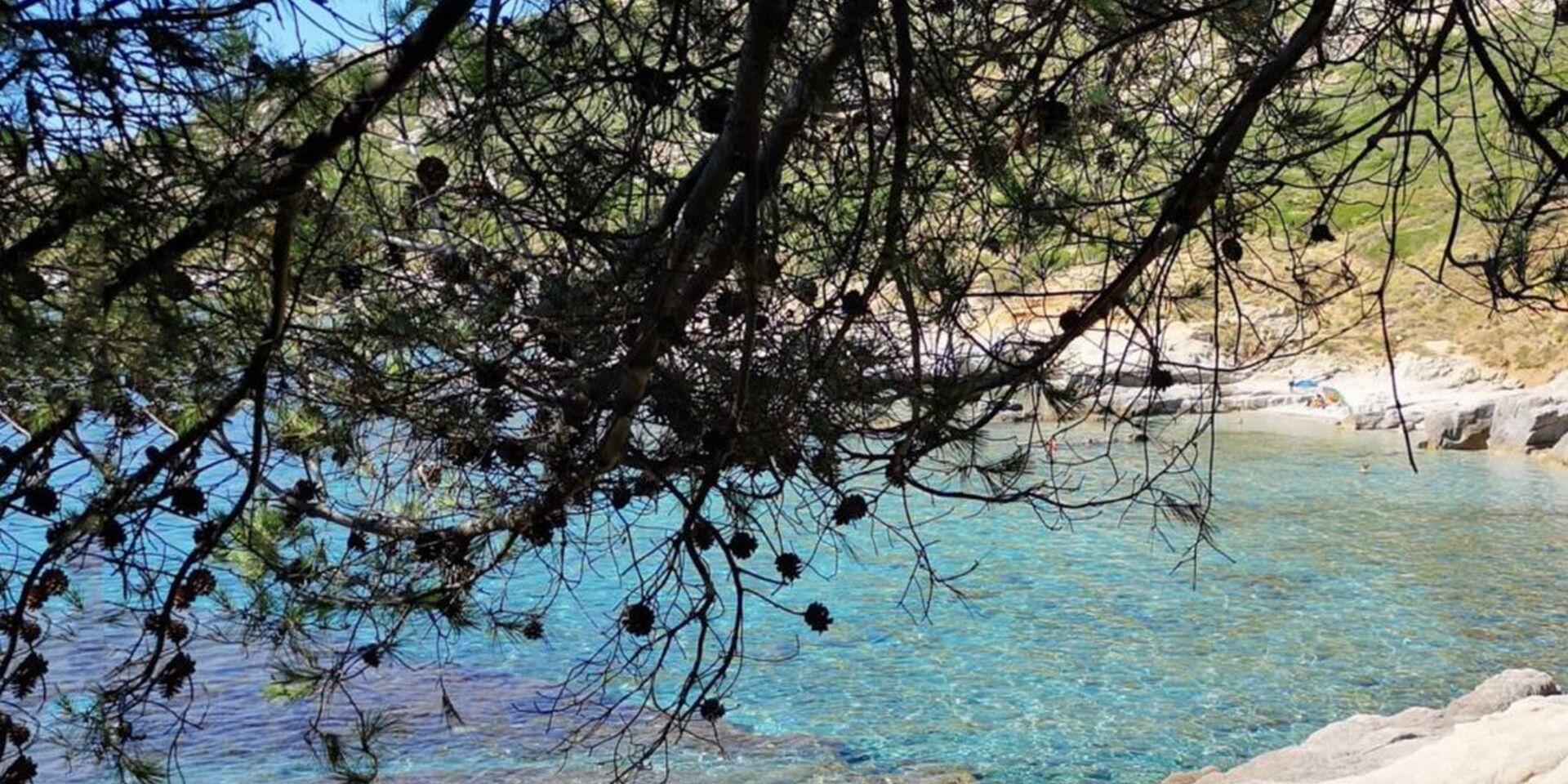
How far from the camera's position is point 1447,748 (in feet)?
13.3

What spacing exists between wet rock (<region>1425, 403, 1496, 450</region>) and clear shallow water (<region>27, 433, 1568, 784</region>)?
7.49 ft

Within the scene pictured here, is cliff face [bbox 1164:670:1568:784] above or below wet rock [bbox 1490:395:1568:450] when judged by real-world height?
below

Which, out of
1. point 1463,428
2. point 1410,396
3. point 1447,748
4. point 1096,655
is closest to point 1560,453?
point 1463,428

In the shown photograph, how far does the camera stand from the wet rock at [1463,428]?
45.0 feet

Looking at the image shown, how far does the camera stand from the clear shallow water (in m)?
6.49

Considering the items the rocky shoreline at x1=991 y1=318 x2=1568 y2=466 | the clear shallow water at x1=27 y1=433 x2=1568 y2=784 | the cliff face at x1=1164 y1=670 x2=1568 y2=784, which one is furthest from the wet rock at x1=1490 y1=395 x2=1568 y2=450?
the cliff face at x1=1164 y1=670 x2=1568 y2=784

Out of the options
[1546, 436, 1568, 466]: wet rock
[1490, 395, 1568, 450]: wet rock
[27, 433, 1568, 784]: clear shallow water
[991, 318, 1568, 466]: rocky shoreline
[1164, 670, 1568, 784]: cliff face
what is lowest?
[1164, 670, 1568, 784]: cliff face

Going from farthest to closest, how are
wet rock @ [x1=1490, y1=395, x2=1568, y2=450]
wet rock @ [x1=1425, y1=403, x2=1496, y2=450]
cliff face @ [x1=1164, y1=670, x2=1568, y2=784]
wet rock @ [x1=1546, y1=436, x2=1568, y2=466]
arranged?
wet rock @ [x1=1425, y1=403, x2=1496, y2=450] → wet rock @ [x1=1490, y1=395, x2=1568, y2=450] → wet rock @ [x1=1546, y1=436, x2=1568, y2=466] → cliff face @ [x1=1164, y1=670, x2=1568, y2=784]

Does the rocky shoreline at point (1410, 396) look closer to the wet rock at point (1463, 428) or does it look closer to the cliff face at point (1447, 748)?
the wet rock at point (1463, 428)

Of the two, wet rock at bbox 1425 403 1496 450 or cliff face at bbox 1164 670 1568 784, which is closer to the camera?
cliff face at bbox 1164 670 1568 784

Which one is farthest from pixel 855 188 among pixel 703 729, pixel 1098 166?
pixel 703 729

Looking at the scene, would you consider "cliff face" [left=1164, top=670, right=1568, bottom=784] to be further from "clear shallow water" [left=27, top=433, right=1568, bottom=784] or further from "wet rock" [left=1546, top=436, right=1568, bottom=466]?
"wet rock" [left=1546, top=436, right=1568, bottom=466]

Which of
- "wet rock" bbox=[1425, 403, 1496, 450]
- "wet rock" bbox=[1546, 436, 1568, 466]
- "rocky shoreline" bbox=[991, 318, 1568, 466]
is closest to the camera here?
"wet rock" bbox=[1546, 436, 1568, 466]

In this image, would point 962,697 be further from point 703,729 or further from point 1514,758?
point 1514,758
